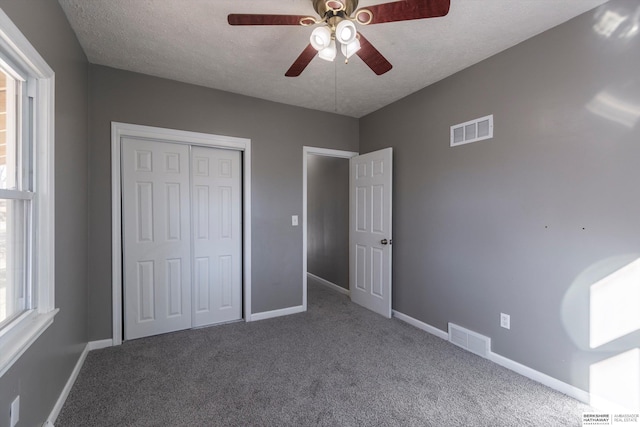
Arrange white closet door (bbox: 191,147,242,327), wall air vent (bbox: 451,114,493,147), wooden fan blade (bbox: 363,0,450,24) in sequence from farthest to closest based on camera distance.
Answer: white closet door (bbox: 191,147,242,327), wall air vent (bbox: 451,114,493,147), wooden fan blade (bbox: 363,0,450,24)

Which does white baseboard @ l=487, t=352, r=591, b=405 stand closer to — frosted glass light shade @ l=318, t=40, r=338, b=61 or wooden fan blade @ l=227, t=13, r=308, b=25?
frosted glass light shade @ l=318, t=40, r=338, b=61

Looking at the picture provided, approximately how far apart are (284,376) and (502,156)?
2.50 meters

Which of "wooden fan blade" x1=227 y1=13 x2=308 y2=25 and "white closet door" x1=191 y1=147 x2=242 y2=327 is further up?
"wooden fan blade" x1=227 y1=13 x2=308 y2=25

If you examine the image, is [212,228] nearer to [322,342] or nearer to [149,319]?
[149,319]

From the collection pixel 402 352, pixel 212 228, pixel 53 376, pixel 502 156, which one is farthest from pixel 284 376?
pixel 502 156

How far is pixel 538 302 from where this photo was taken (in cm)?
213

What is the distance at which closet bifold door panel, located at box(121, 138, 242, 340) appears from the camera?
9.03 ft

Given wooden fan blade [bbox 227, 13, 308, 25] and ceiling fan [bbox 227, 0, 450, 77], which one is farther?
wooden fan blade [bbox 227, 13, 308, 25]

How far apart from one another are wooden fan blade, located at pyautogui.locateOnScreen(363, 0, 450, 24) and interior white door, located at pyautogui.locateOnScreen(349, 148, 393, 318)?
191cm

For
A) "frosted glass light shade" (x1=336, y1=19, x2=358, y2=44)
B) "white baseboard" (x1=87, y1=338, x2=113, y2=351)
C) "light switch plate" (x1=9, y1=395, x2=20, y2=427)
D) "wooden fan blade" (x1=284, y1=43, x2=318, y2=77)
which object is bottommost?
"white baseboard" (x1=87, y1=338, x2=113, y2=351)

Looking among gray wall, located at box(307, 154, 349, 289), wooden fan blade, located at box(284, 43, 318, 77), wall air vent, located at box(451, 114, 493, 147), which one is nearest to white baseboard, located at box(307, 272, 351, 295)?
gray wall, located at box(307, 154, 349, 289)

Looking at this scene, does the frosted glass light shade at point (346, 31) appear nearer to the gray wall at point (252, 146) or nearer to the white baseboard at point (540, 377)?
the gray wall at point (252, 146)

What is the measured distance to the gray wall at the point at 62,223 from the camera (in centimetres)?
134

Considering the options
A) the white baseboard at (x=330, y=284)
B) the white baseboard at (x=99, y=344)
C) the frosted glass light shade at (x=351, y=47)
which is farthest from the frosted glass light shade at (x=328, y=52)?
the white baseboard at (x=330, y=284)
